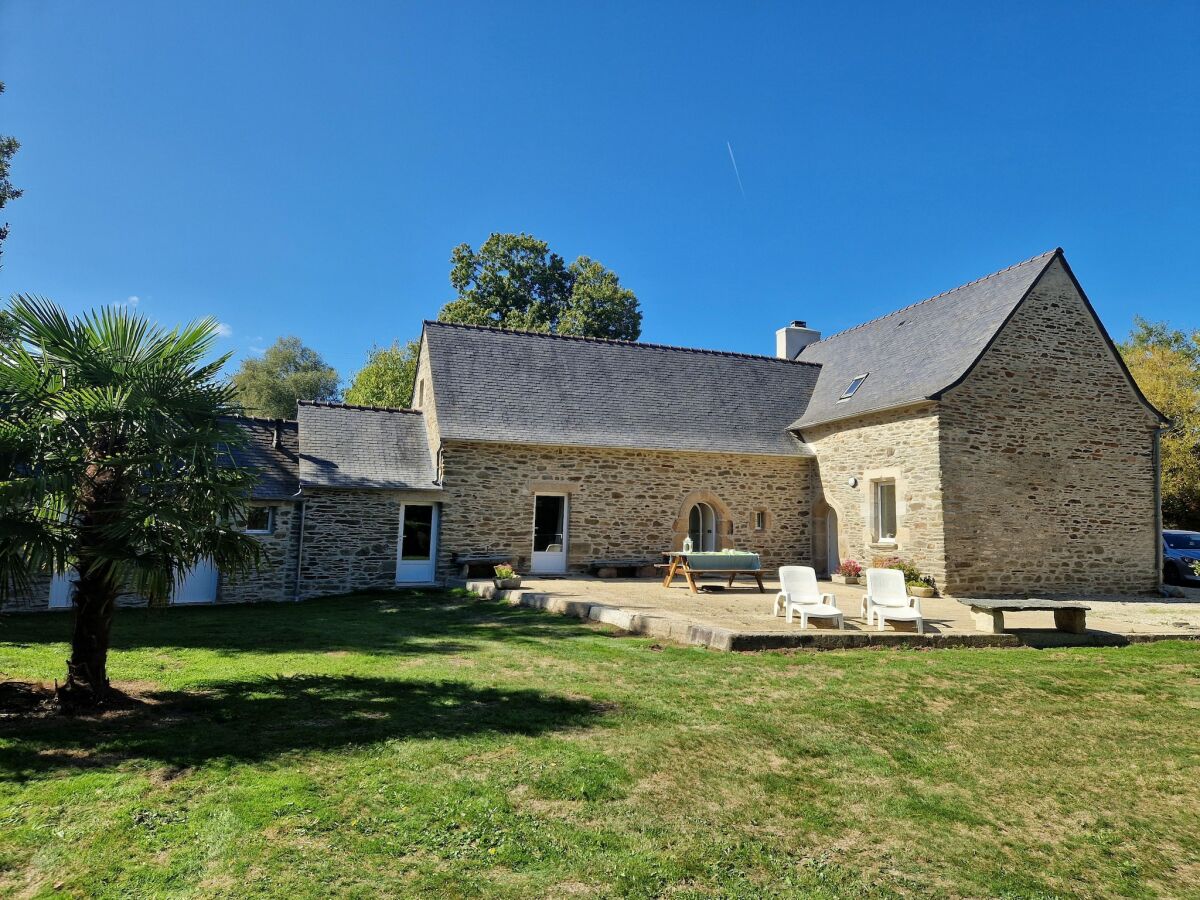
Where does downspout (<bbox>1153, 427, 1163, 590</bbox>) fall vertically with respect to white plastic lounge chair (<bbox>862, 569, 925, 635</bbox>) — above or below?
above

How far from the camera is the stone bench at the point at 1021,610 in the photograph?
28.2ft

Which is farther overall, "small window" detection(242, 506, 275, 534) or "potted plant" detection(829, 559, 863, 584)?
"potted plant" detection(829, 559, 863, 584)

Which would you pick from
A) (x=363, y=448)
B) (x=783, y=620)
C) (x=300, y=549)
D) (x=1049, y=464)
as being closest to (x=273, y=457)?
(x=363, y=448)

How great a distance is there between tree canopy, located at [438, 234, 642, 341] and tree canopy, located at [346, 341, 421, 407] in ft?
9.75

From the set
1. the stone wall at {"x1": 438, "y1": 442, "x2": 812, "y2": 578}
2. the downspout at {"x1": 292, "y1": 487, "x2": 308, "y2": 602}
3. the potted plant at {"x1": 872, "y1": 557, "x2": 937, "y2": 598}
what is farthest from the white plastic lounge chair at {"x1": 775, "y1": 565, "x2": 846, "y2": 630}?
the downspout at {"x1": 292, "y1": 487, "x2": 308, "y2": 602}

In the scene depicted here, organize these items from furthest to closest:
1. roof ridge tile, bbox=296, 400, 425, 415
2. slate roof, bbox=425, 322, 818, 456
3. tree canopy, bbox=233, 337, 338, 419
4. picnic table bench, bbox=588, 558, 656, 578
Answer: tree canopy, bbox=233, 337, 338, 419 < roof ridge tile, bbox=296, 400, 425, 415 < slate roof, bbox=425, 322, 818, 456 < picnic table bench, bbox=588, 558, 656, 578

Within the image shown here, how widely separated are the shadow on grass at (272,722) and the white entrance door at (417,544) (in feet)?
29.5

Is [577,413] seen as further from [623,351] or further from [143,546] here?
[143,546]

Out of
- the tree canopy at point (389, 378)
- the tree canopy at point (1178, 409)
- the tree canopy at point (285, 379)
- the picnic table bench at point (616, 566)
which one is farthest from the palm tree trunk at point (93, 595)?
the tree canopy at point (285, 379)

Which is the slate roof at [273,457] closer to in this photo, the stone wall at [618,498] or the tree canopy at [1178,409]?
the stone wall at [618,498]

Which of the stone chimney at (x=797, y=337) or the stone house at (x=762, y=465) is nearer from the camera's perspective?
the stone house at (x=762, y=465)

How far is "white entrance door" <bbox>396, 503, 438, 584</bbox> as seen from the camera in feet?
50.0

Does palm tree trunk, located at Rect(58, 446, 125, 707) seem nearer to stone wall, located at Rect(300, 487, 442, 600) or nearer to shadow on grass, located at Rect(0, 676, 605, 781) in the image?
shadow on grass, located at Rect(0, 676, 605, 781)

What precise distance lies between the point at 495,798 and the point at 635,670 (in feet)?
10.1
